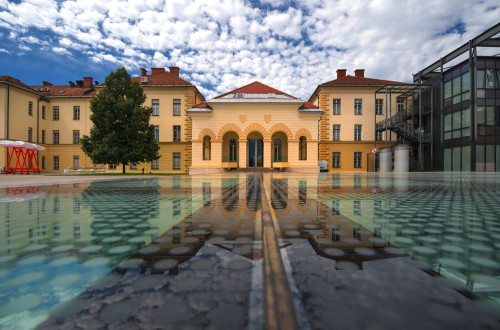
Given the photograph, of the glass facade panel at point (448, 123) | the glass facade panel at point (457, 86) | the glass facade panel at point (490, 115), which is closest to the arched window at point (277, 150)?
the glass facade panel at point (448, 123)

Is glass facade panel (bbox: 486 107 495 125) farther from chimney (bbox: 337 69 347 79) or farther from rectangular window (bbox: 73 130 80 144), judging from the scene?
rectangular window (bbox: 73 130 80 144)

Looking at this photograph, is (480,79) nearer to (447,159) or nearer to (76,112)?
(447,159)

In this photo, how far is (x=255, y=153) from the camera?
28.4 meters

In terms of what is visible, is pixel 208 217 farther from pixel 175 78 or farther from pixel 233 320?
pixel 175 78

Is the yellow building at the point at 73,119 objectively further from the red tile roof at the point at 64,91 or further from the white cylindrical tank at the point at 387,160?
the white cylindrical tank at the point at 387,160

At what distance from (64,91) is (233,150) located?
26.5 meters

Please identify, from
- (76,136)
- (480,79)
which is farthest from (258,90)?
(76,136)

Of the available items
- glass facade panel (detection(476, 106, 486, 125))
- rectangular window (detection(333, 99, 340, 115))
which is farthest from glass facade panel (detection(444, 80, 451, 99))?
rectangular window (detection(333, 99, 340, 115))

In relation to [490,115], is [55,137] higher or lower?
lower

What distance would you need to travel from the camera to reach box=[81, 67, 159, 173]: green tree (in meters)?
21.0

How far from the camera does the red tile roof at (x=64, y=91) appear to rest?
33250mm

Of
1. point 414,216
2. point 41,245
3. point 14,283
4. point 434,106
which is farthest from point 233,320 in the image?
point 434,106

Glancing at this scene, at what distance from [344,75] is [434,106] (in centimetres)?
1145

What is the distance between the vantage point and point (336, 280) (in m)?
1.38
